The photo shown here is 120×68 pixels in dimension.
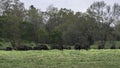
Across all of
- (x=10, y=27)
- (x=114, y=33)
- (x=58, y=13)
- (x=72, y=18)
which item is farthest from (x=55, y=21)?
(x=10, y=27)

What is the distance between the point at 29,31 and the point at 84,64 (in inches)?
2328

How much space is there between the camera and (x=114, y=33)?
92.1 meters

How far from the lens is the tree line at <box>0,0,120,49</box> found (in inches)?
2912

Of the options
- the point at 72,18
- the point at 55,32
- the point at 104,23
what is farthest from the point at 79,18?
the point at 55,32

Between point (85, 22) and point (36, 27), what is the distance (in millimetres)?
13713

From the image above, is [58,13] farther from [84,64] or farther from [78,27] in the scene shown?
[84,64]

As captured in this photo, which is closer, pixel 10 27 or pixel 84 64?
pixel 84 64

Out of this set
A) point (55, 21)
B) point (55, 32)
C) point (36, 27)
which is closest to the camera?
point (55, 32)

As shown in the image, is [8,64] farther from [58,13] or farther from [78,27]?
[58,13]

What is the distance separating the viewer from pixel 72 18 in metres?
89.5

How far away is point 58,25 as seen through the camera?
91.9 meters

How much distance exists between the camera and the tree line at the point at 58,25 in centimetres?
7396

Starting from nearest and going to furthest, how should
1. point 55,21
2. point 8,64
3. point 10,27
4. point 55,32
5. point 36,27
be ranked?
point 8,64, point 10,27, point 55,32, point 36,27, point 55,21

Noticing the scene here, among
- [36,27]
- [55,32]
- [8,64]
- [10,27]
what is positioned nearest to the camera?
[8,64]
